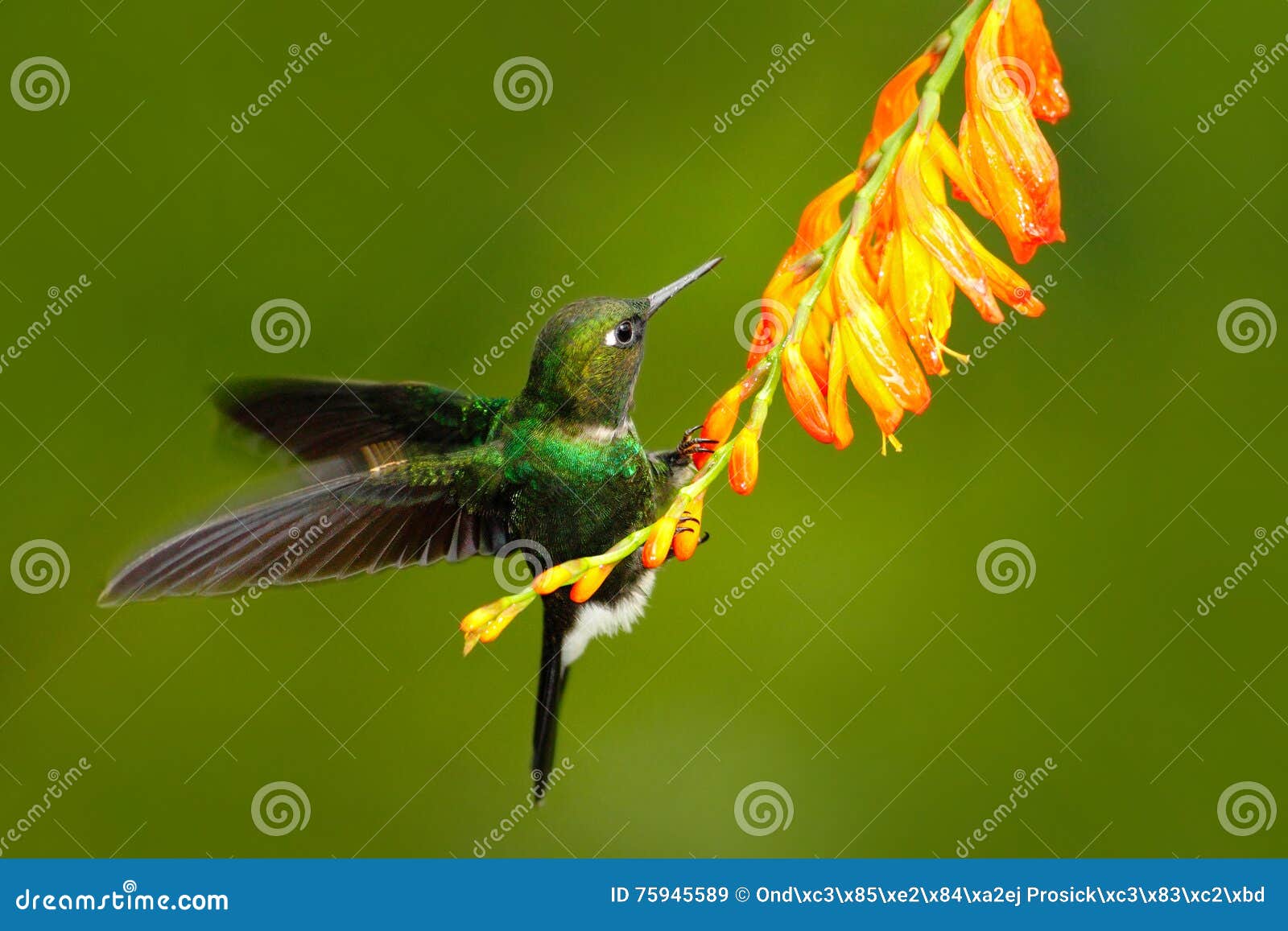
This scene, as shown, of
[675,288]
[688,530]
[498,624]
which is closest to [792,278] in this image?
[675,288]

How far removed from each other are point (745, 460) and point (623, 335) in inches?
18.7

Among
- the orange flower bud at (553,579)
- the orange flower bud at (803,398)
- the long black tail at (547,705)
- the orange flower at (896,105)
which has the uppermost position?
the orange flower at (896,105)

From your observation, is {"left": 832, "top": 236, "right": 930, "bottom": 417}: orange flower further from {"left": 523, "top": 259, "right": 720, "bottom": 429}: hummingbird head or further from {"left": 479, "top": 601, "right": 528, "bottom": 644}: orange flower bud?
{"left": 479, "top": 601, "right": 528, "bottom": 644}: orange flower bud

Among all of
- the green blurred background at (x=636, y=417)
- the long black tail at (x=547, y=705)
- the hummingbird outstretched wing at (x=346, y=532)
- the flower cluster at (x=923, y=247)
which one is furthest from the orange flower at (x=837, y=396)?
the green blurred background at (x=636, y=417)

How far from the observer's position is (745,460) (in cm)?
134

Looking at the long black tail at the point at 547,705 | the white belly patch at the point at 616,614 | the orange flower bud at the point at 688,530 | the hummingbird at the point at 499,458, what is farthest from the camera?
the long black tail at the point at 547,705

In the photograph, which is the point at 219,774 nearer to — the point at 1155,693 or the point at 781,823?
the point at 781,823

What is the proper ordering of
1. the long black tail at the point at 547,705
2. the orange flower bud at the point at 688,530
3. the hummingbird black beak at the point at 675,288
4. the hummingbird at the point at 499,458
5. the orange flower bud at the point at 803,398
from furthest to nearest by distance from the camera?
the long black tail at the point at 547,705 → the hummingbird at the point at 499,458 → the hummingbird black beak at the point at 675,288 → the orange flower bud at the point at 803,398 → the orange flower bud at the point at 688,530

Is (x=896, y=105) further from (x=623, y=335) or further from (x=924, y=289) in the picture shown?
(x=623, y=335)

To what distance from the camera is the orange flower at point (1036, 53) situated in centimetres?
141

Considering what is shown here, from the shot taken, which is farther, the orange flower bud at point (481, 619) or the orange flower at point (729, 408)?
the orange flower at point (729, 408)

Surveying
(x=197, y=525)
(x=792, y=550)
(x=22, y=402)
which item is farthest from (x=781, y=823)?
(x=22, y=402)

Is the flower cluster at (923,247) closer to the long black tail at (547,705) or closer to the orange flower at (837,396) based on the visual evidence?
the orange flower at (837,396)

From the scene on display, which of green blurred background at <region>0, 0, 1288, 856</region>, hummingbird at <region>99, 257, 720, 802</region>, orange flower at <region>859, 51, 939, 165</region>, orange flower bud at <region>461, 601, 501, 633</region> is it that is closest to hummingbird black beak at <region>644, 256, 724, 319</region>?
hummingbird at <region>99, 257, 720, 802</region>
